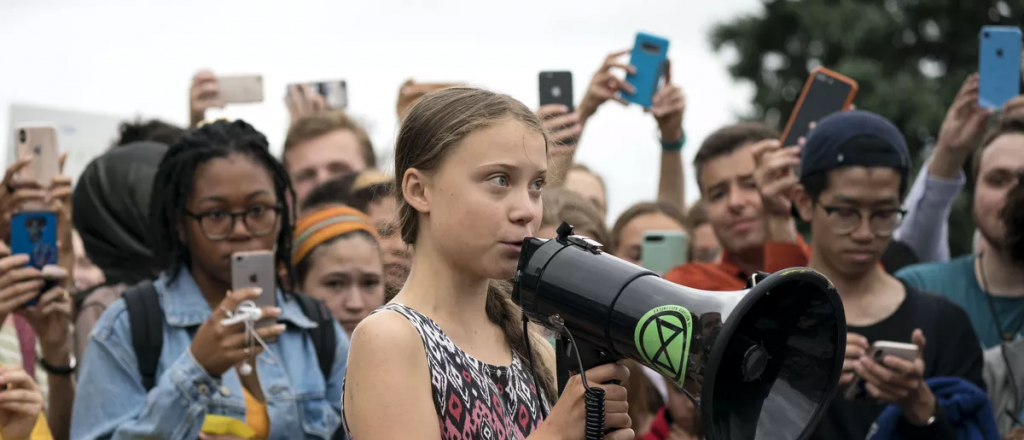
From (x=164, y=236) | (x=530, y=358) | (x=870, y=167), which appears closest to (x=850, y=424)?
(x=870, y=167)

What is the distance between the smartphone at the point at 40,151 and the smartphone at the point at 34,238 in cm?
21

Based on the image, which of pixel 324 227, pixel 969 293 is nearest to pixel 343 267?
pixel 324 227

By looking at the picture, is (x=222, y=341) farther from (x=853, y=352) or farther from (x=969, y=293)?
(x=969, y=293)

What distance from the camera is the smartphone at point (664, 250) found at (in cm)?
556

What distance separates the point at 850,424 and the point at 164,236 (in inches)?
95.5

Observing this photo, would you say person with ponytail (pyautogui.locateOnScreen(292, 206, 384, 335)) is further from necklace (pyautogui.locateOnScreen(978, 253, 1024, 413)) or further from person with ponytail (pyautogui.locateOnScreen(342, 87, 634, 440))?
necklace (pyautogui.locateOnScreen(978, 253, 1024, 413))

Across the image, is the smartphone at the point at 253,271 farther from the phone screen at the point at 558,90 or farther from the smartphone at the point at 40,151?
the phone screen at the point at 558,90

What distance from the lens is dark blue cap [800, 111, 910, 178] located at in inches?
183

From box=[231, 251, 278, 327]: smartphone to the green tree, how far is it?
50.3 feet

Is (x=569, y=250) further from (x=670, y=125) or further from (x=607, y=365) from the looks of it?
(x=670, y=125)

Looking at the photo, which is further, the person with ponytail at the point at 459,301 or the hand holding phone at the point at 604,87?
the hand holding phone at the point at 604,87

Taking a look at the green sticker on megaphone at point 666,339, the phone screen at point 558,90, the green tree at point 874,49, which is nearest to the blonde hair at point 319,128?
the phone screen at point 558,90

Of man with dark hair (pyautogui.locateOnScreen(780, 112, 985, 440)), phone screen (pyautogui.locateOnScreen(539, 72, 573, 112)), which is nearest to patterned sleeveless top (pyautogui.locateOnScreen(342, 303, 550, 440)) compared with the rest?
man with dark hair (pyautogui.locateOnScreen(780, 112, 985, 440))

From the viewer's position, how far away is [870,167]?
15.3 feet
